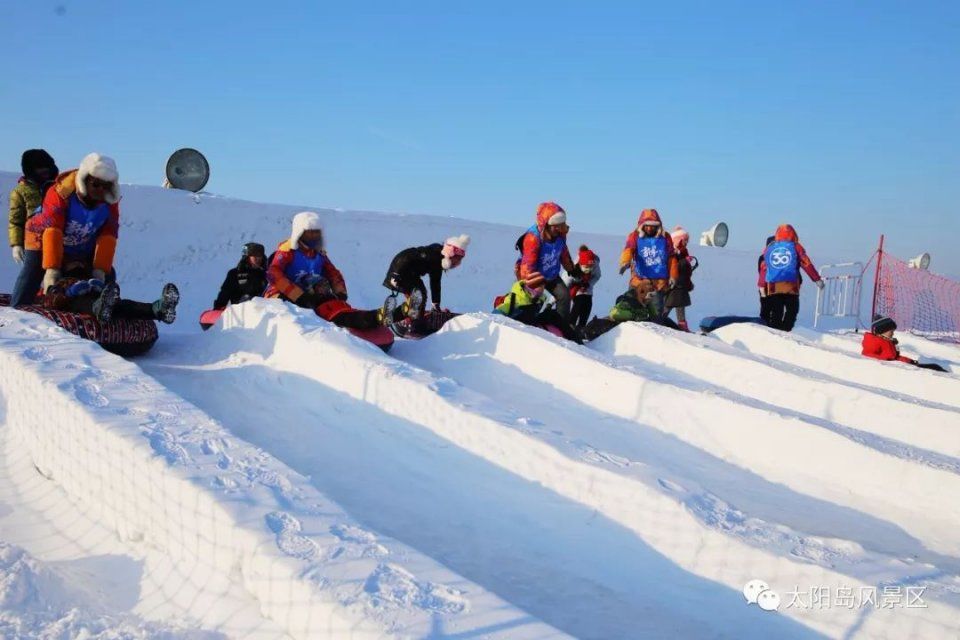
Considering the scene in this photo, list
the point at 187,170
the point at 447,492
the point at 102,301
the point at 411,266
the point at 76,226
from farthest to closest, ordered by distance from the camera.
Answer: the point at 187,170
the point at 411,266
the point at 76,226
the point at 102,301
the point at 447,492

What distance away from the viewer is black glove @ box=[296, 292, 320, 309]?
5742 mm

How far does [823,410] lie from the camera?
193 inches

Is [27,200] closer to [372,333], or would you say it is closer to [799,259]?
[372,333]

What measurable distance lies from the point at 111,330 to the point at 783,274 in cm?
670

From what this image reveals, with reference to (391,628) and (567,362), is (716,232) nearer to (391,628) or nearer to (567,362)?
(567,362)

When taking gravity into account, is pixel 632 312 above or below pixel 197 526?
above

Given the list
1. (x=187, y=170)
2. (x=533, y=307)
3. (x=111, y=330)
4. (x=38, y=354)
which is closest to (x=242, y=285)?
(x=111, y=330)

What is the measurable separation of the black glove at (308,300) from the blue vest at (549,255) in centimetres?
215

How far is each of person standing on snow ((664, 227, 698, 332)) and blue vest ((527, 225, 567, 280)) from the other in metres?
1.86

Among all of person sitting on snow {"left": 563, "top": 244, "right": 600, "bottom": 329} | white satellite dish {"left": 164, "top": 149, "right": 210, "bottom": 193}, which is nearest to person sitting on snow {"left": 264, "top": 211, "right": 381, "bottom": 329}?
person sitting on snow {"left": 563, "top": 244, "right": 600, "bottom": 329}

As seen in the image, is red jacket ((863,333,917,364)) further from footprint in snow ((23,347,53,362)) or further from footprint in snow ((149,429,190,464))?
footprint in snow ((23,347,53,362))

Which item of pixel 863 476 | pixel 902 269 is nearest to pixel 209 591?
pixel 863 476

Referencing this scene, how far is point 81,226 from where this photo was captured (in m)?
5.01

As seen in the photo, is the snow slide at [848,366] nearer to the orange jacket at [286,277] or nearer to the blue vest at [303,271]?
the orange jacket at [286,277]
